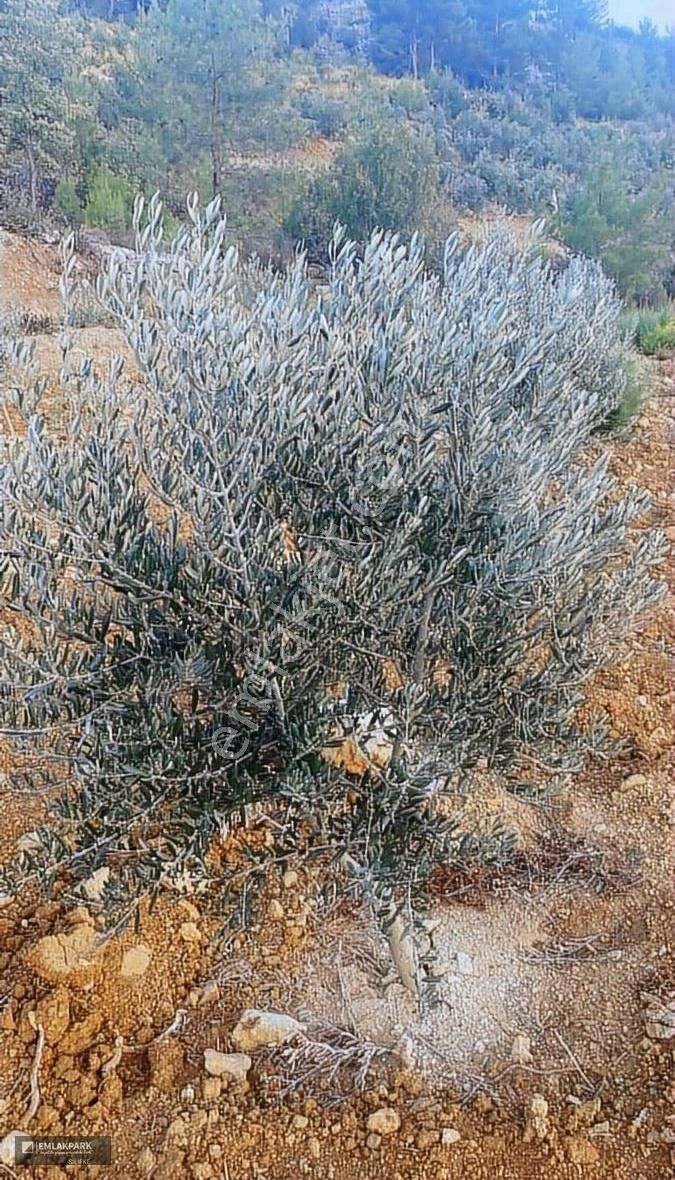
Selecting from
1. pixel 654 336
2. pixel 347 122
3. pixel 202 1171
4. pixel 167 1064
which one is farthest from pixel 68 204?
Result: pixel 202 1171

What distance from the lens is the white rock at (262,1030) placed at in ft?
Answer: 9.82

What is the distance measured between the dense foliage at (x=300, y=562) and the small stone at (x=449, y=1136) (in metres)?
0.71

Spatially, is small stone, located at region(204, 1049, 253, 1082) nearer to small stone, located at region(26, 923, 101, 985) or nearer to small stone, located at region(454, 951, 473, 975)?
small stone, located at region(26, 923, 101, 985)

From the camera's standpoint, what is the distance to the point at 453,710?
107 inches

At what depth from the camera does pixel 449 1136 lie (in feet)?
8.70

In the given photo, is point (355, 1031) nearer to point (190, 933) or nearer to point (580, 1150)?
point (190, 933)

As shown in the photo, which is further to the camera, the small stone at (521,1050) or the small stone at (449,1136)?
the small stone at (521,1050)

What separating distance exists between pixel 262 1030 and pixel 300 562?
5.70ft

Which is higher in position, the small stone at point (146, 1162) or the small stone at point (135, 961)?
the small stone at point (146, 1162)

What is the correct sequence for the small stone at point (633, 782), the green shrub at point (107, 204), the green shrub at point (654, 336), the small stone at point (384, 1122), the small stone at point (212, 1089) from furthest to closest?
1. the green shrub at point (107, 204)
2. the green shrub at point (654, 336)
3. the small stone at point (633, 782)
4. the small stone at point (212, 1089)
5. the small stone at point (384, 1122)

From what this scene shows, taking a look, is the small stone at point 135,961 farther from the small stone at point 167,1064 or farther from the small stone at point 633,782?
the small stone at point 633,782

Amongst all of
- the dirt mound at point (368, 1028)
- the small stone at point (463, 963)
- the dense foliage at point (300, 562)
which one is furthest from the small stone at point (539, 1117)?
the dense foliage at point (300, 562)

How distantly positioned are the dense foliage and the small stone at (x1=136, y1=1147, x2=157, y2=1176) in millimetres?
811

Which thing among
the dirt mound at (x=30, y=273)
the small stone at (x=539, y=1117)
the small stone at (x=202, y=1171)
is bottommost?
the dirt mound at (x=30, y=273)
